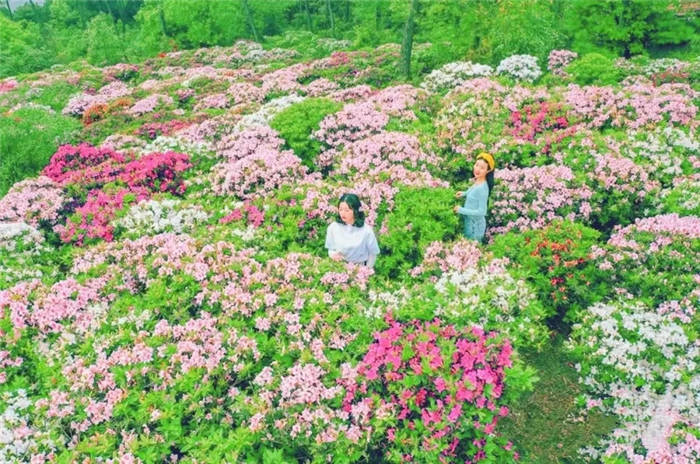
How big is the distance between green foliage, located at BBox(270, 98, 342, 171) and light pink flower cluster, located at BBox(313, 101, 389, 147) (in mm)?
291

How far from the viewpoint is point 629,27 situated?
2944 centimetres

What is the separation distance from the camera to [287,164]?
11.9 meters

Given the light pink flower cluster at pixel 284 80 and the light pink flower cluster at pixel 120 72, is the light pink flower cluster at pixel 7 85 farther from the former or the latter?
the light pink flower cluster at pixel 284 80

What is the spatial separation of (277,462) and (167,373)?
6.18 feet

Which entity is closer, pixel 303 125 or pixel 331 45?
pixel 303 125

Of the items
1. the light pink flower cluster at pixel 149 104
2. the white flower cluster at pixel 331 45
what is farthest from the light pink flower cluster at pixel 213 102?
the white flower cluster at pixel 331 45

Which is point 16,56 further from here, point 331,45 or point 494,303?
point 494,303

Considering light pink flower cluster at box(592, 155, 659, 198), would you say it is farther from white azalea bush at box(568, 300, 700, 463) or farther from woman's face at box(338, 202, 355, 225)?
woman's face at box(338, 202, 355, 225)

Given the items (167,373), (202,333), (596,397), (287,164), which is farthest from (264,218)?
(596,397)

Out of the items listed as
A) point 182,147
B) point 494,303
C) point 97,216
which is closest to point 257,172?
point 97,216

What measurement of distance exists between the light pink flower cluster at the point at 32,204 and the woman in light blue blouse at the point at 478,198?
9.58m

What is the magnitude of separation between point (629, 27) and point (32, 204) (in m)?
34.0

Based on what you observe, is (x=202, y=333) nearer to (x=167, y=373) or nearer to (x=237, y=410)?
(x=167, y=373)

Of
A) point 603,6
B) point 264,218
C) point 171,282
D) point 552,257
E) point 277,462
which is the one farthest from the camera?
point 603,6
